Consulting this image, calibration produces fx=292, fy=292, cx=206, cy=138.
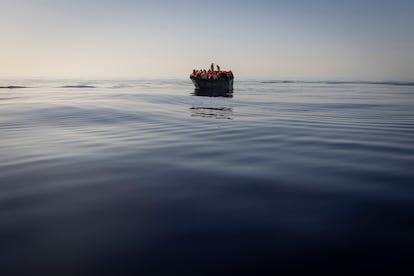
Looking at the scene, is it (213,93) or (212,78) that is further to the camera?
(212,78)

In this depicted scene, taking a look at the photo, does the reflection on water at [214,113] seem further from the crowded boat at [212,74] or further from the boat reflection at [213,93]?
the crowded boat at [212,74]

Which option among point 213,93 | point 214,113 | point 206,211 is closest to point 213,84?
point 213,93

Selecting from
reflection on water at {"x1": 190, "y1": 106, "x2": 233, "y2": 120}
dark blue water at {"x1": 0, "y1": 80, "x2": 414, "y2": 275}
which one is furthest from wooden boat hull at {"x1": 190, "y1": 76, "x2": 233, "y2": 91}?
dark blue water at {"x1": 0, "y1": 80, "x2": 414, "y2": 275}

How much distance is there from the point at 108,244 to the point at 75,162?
4.56m

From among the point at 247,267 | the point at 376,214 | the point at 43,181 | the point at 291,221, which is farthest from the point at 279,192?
the point at 43,181

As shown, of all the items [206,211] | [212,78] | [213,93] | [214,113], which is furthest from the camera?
[212,78]

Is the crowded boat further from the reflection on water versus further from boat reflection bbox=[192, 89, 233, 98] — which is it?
the reflection on water

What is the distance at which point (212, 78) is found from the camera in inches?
2635

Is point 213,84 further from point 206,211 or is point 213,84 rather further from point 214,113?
point 206,211

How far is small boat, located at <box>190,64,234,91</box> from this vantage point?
220 feet

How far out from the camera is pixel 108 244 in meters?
3.39

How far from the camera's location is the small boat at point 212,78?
220 feet

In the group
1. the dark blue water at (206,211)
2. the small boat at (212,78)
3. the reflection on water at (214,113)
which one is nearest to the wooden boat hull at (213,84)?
the small boat at (212,78)

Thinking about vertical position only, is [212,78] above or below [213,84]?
above
